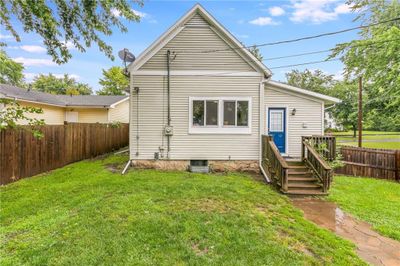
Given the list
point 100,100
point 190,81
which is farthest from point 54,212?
point 100,100

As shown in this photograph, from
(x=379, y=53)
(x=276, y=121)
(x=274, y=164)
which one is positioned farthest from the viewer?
(x=379, y=53)

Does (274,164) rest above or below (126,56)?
below

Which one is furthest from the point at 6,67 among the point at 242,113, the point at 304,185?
the point at 304,185

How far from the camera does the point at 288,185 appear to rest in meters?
7.51

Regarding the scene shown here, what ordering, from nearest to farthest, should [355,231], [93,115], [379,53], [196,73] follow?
[355,231], [196,73], [379,53], [93,115]

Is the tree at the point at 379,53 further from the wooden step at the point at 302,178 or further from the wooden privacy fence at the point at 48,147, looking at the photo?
the wooden privacy fence at the point at 48,147

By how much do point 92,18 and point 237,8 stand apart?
6378 millimetres

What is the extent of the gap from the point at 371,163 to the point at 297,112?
15.8ft

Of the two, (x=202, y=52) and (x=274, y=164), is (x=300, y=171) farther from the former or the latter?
(x=202, y=52)

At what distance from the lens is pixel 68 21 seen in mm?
5980

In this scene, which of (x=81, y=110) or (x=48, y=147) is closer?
(x=48, y=147)

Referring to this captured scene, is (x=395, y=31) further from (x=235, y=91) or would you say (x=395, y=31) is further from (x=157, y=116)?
(x=157, y=116)

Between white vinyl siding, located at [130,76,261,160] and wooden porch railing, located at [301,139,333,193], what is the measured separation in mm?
2129

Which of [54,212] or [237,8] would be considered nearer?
[54,212]
